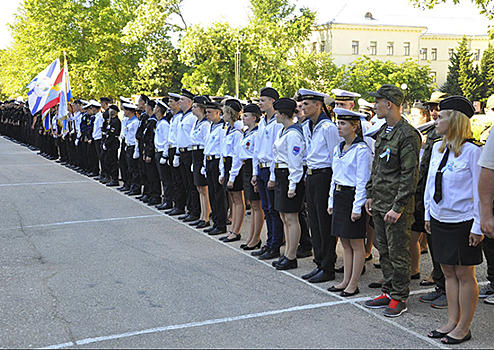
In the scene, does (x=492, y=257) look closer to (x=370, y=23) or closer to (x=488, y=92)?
(x=488, y=92)

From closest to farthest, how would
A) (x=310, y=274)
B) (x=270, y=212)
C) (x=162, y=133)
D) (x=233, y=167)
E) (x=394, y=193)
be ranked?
(x=394, y=193) → (x=310, y=274) → (x=270, y=212) → (x=233, y=167) → (x=162, y=133)

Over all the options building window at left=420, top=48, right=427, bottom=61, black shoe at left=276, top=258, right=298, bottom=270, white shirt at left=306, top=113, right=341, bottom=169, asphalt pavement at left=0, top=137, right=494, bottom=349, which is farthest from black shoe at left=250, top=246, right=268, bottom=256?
building window at left=420, top=48, right=427, bottom=61

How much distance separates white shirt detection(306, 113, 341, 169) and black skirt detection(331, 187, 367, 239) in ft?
1.87

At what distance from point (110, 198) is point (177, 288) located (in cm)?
730

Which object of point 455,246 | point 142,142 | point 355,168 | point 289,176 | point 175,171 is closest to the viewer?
point 455,246

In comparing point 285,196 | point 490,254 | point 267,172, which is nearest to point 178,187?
point 267,172

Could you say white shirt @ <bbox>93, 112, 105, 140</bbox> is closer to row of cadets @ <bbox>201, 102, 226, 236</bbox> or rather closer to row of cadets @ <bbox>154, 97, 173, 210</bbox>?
row of cadets @ <bbox>154, 97, 173, 210</bbox>

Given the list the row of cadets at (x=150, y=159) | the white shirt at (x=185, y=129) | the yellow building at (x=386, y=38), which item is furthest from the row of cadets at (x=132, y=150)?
the yellow building at (x=386, y=38)

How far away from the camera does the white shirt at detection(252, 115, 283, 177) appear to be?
786 centimetres

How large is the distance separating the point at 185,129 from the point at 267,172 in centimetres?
322

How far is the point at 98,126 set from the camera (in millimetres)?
16250

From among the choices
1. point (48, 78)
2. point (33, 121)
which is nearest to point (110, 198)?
point (48, 78)

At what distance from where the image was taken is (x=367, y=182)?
6.08 meters

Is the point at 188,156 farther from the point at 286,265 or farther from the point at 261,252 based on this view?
the point at 286,265
